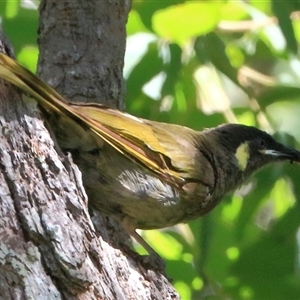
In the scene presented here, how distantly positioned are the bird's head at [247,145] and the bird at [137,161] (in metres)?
0.03

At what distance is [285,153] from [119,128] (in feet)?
4.14

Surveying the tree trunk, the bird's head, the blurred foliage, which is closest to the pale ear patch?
the bird's head

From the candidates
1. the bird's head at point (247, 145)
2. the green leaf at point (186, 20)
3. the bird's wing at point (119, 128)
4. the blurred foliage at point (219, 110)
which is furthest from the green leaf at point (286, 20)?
the bird's wing at point (119, 128)

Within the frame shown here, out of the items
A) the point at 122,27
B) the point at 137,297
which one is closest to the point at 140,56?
the point at 122,27

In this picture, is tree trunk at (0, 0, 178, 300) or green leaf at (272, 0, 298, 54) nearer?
tree trunk at (0, 0, 178, 300)

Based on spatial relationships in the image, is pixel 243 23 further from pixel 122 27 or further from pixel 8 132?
pixel 8 132

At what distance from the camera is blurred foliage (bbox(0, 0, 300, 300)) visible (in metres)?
3.84

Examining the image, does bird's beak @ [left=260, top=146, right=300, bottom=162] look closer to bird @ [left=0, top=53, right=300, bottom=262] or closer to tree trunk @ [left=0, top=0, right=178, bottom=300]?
bird @ [left=0, top=53, right=300, bottom=262]

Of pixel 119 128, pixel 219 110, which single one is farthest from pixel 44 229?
pixel 219 110

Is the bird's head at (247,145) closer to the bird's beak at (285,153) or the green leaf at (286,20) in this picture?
the bird's beak at (285,153)

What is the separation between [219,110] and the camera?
4488 millimetres

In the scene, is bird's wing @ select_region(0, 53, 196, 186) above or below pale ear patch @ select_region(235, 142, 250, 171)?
above

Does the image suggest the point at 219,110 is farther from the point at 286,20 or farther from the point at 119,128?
the point at 119,128

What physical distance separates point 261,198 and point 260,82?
Result: 37.2 inches
